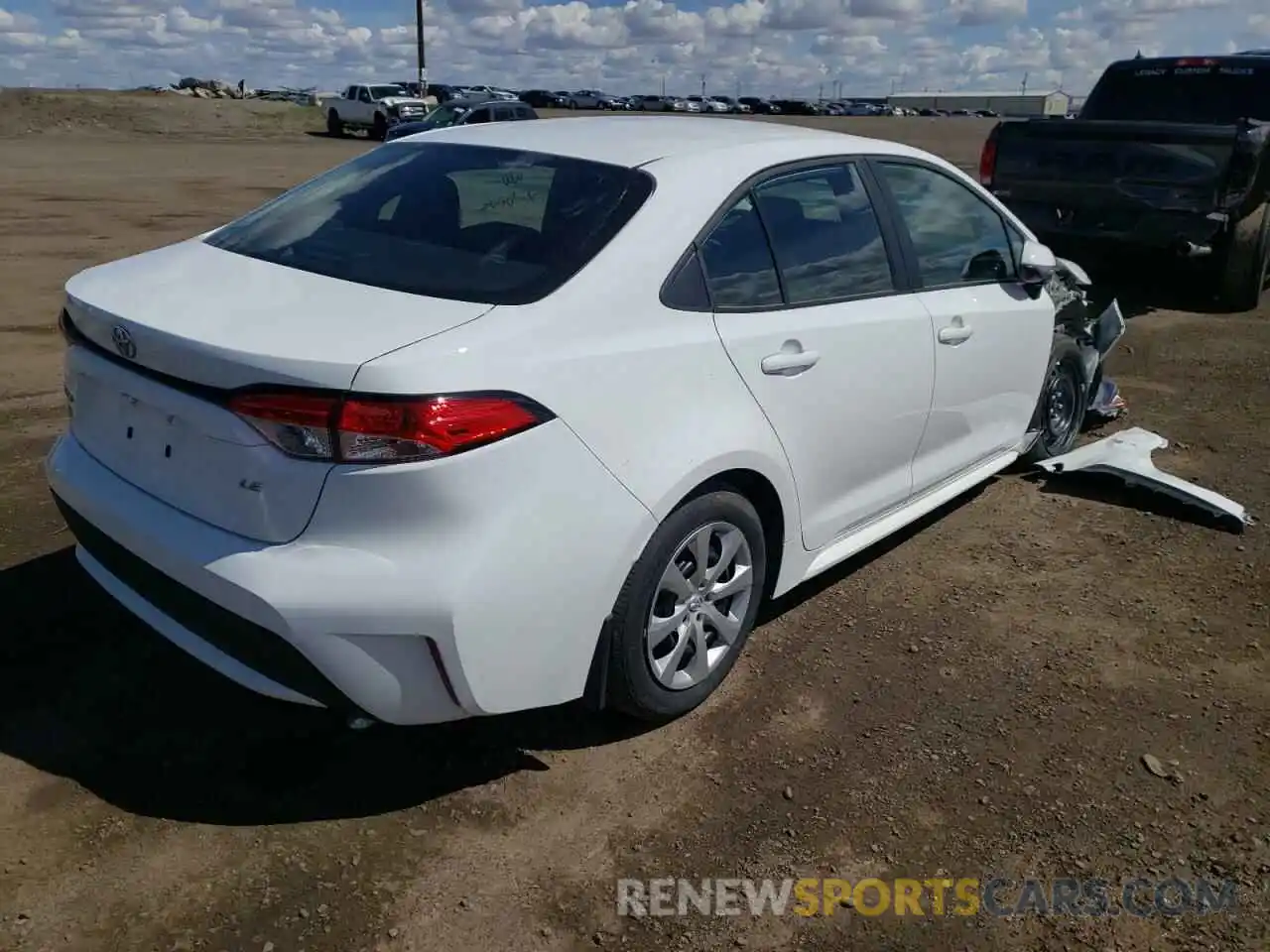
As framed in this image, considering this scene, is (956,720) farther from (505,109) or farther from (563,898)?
(505,109)

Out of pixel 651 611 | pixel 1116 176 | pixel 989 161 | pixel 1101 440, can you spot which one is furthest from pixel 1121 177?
pixel 651 611

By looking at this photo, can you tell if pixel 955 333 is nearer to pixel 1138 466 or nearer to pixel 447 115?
pixel 1138 466

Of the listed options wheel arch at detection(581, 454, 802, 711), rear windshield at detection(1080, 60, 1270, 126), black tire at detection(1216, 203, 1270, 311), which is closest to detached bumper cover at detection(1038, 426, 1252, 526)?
wheel arch at detection(581, 454, 802, 711)

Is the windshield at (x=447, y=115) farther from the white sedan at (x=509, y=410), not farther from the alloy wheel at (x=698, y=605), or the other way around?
the alloy wheel at (x=698, y=605)

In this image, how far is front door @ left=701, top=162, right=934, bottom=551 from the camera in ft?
10.6

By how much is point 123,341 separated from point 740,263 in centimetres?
173

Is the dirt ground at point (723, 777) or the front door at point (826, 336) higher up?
the front door at point (826, 336)

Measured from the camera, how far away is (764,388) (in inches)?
126

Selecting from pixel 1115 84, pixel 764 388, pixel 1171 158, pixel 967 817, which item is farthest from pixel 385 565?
pixel 1115 84

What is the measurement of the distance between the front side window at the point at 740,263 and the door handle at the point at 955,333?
0.95 metres

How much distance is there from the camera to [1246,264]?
8.85 metres

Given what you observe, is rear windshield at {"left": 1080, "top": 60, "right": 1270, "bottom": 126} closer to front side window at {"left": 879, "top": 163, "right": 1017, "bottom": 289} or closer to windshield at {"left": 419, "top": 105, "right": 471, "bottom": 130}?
front side window at {"left": 879, "top": 163, "right": 1017, "bottom": 289}

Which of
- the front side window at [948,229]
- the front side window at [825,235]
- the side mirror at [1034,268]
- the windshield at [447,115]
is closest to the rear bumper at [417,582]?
the front side window at [825,235]

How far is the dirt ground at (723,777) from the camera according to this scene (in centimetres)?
255
